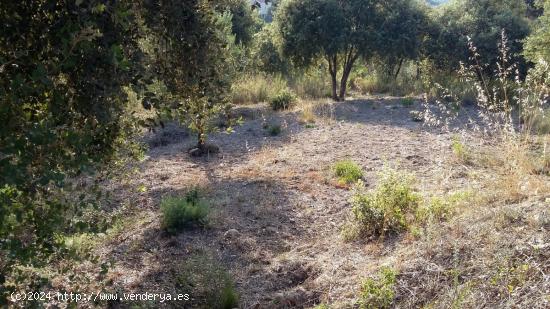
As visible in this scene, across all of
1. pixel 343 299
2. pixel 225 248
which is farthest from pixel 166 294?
pixel 343 299

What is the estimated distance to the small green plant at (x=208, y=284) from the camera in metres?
3.57

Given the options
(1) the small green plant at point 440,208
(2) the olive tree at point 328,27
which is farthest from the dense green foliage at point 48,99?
(2) the olive tree at point 328,27

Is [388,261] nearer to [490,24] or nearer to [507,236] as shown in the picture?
[507,236]

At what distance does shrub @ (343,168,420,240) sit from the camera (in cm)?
427

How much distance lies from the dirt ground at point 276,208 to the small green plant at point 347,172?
0.44 feet

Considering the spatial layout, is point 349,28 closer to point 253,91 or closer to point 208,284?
point 253,91

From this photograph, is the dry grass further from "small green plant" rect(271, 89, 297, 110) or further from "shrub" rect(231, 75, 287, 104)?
"shrub" rect(231, 75, 287, 104)

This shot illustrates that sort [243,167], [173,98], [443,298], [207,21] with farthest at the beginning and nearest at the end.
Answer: [243,167] → [173,98] → [207,21] → [443,298]

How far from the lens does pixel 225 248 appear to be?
14.9ft

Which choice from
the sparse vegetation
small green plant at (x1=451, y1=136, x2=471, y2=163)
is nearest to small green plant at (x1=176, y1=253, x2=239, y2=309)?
the sparse vegetation

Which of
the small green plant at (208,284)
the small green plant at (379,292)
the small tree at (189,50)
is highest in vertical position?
the small tree at (189,50)

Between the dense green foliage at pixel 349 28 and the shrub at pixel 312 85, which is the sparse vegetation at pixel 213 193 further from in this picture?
the shrub at pixel 312 85

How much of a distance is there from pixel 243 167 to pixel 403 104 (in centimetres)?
696

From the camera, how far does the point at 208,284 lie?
12.1ft
